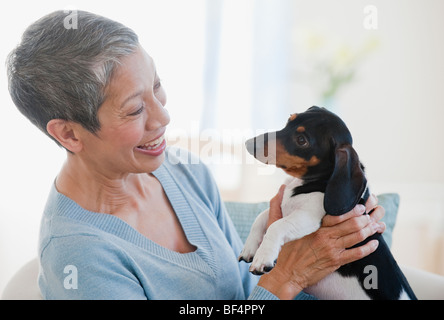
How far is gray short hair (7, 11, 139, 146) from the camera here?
914mm

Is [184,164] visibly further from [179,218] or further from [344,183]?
[344,183]

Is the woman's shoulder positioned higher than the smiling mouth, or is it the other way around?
the smiling mouth

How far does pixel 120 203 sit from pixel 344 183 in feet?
1.91

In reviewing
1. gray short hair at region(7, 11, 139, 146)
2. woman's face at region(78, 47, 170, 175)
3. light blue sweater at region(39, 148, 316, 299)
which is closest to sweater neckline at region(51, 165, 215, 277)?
light blue sweater at region(39, 148, 316, 299)

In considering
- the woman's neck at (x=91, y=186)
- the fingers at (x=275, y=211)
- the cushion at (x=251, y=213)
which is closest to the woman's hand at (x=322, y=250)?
the fingers at (x=275, y=211)

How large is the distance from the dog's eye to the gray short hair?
15.3 inches

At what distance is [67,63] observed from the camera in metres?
0.91

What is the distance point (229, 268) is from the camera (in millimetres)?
1263

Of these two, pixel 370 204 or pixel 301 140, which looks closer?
pixel 301 140

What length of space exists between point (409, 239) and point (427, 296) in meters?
1.65

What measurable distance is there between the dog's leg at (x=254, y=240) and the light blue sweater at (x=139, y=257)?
13 cm

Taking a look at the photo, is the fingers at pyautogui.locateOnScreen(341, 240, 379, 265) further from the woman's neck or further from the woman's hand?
the woman's neck

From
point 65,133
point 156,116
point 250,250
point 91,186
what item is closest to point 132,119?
point 156,116

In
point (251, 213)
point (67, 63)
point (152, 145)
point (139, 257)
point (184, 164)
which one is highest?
point (67, 63)
